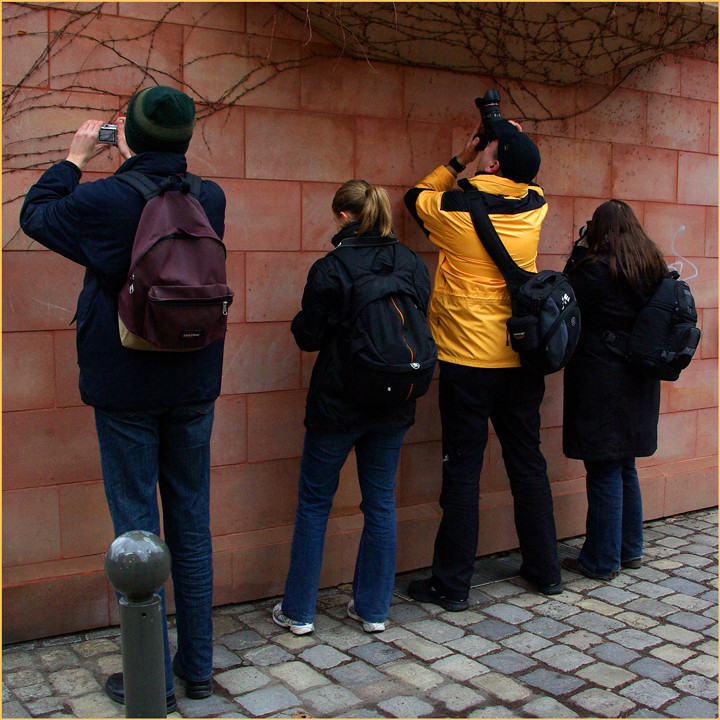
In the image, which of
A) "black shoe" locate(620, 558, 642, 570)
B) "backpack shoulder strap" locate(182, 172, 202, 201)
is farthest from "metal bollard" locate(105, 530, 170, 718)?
"black shoe" locate(620, 558, 642, 570)

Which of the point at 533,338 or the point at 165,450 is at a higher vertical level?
the point at 533,338

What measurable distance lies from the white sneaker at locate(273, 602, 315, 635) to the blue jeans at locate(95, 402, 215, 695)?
591 mm

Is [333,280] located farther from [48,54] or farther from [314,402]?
[48,54]

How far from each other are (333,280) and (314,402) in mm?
553

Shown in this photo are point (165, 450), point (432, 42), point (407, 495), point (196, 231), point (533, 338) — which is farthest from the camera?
point (407, 495)

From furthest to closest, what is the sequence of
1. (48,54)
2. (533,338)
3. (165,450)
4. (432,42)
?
(432,42) < (533,338) < (48,54) < (165,450)

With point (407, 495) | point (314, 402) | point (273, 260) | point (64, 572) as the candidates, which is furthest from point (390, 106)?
point (64, 572)

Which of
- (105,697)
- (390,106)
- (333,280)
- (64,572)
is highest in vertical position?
(390,106)

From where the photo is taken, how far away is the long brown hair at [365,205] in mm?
3840

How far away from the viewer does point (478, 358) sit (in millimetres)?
4246

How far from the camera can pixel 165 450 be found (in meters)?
3.36

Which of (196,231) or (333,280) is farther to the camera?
(333,280)

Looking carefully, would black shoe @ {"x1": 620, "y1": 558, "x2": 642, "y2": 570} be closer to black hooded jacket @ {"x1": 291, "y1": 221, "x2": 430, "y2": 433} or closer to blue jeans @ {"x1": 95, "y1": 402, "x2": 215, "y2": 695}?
black hooded jacket @ {"x1": 291, "y1": 221, "x2": 430, "y2": 433}

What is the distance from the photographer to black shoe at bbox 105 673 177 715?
10.8 feet
